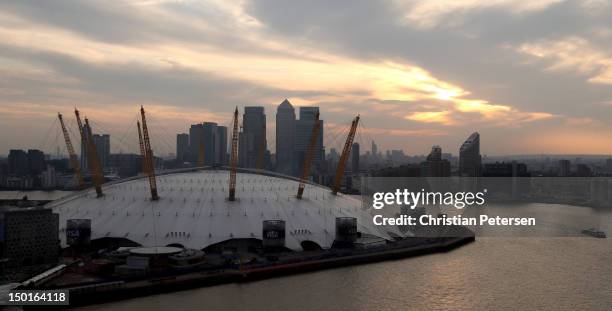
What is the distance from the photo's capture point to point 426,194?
43.3 m

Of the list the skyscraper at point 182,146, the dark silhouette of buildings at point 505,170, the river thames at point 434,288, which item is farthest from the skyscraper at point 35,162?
the river thames at point 434,288

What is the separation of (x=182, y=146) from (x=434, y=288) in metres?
52.8

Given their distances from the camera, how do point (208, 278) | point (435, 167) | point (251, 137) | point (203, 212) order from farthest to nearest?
point (251, 137), point (435, 167), point (203, 212), point (208, 278)

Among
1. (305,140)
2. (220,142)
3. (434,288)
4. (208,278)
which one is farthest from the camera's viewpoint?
(305,140)

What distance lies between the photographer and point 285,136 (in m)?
66.7

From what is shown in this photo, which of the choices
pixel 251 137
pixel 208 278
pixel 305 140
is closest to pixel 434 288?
pixel 208 278

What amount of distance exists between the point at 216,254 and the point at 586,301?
9.27 meters

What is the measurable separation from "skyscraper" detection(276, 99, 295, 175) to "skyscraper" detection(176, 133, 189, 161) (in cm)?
1001

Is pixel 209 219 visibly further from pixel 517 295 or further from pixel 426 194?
pixel 426 194

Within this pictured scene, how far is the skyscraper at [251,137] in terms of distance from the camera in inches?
2147

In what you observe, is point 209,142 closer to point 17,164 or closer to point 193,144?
point 193,144

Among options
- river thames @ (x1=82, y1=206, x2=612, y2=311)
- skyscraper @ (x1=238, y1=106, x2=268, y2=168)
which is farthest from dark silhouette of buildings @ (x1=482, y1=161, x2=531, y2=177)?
river thames @ (x1=82, y1=206, x2=612, y2=311)

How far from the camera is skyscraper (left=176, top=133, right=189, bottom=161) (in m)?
62.8

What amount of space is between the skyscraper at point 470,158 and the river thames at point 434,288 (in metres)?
37.3
